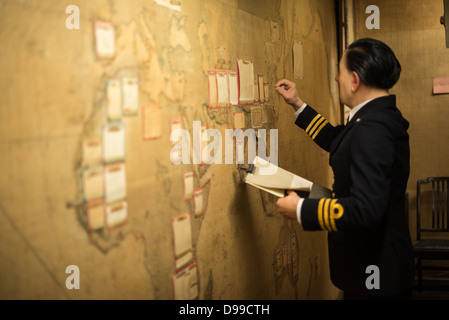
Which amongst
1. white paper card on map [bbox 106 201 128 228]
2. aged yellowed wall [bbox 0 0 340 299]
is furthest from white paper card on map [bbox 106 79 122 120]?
white paper card on map [bbox 106 201 128 228]

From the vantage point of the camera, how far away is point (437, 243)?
11.5 ft

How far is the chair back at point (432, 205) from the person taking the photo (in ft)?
12.1

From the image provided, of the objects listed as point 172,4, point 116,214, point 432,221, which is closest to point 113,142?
point 116,214

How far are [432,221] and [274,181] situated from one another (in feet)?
8.33

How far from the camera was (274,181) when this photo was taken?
5.76ft

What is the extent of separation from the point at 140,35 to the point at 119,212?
0.53 meters

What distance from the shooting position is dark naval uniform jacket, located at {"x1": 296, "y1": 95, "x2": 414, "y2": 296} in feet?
4.90

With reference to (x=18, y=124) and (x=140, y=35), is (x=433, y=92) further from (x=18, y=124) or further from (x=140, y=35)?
(x=18, y=124)

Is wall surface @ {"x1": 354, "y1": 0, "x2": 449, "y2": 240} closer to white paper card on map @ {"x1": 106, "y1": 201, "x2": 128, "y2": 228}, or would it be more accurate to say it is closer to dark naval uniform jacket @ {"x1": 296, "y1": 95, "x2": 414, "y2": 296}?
dark naval uniform jacket @ {"x1": 296, "y1": 95, "x2": 414, "y2": 296}

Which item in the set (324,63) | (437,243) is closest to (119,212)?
(324,63)

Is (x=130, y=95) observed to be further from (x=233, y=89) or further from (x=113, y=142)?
(x=233, y=89)

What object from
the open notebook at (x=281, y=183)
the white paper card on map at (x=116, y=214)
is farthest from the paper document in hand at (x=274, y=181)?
the white paper card on map at (x=116, y=214)

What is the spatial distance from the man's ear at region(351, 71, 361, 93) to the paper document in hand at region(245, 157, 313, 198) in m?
0.40

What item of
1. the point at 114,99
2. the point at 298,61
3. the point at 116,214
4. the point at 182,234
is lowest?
the point at 182,234
